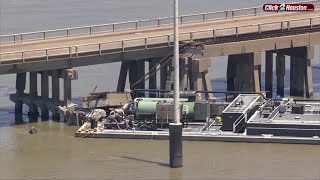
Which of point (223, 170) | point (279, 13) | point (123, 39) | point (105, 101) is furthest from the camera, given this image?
point (279, 13)

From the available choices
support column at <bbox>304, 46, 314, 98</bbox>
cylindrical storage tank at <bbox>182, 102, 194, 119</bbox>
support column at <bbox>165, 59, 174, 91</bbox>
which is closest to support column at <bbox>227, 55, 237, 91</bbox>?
support column at <bbox>304, 46, 314, 98</bbox>

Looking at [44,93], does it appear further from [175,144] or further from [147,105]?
[175,144]

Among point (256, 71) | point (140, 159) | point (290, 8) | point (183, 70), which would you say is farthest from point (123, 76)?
point (140, 159)

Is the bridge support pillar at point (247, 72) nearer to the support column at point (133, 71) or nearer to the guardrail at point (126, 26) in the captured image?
the guardrail at point (126, 26)

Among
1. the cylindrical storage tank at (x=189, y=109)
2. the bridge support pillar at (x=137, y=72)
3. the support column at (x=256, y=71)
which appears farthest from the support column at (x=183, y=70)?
the cylindrical storage tank at (x=189, y=109)

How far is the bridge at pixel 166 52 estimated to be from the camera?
64.8 m

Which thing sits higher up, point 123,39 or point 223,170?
point 123,39

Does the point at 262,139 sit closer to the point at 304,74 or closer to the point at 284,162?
the point at 284,162

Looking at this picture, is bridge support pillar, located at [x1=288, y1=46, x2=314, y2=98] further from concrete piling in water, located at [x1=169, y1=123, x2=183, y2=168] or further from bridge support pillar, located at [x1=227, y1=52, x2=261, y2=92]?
concrete piling in water, located at [x1=169, y1=123, x2=183, y2=168]

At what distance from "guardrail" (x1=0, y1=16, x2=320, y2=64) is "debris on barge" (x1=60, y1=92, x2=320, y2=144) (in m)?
2.61

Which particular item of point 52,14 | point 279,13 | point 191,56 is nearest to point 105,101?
point 191,56

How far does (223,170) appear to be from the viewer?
52.2 metres

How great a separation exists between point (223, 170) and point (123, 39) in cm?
1865

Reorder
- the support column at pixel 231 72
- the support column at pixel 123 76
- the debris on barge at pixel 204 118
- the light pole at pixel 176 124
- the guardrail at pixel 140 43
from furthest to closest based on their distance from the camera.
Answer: the support column at pixel 231 72 < the support column at pixel 123 76 < the guardrail at pixel 140 43 < the debris on barge at pixel 204 118 < the light pole at pixel 176 124
